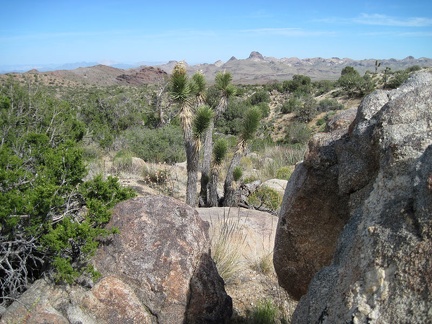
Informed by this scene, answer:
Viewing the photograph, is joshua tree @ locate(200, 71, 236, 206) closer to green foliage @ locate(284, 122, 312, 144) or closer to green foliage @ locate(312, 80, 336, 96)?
green foliage @ locate(284, 122, 312, 144)

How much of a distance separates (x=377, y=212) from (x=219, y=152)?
8517 mm

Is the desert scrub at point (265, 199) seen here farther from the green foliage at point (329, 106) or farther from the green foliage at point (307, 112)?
the green foliage at point (329, 106)

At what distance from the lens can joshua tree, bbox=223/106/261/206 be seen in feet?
33.6

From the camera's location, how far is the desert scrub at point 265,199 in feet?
31.7

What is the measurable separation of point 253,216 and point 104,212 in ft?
12.6

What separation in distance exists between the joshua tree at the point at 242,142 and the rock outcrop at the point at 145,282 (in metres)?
6.46

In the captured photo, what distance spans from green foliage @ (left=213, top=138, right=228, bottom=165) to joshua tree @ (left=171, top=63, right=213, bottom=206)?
2.16 ft

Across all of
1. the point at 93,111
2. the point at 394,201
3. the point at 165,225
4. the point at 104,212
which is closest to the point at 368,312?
the point at 394,201

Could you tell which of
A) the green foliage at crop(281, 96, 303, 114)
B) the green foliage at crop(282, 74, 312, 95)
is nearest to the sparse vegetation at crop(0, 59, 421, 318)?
the green foliage at crop(281, 96, 303, 114)

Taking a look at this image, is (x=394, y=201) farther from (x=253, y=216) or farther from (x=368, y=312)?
(x=253, y=216)

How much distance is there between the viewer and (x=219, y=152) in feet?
33.9

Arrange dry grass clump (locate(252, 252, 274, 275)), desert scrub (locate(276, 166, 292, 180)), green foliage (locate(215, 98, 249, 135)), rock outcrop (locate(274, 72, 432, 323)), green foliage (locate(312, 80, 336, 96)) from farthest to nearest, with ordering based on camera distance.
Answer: green foliage (locate(312, 80, 336, 96)) < green foliage (locate(215, 98, 249, 135)) < desert scrub (locate(276, 166, 292, 180)) < dry grass clump (locate(252, 252, 274, 275)) < rock outcrop (locate(274, 72, 432, 323))

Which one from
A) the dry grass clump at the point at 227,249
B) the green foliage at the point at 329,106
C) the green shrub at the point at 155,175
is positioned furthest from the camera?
the green foliage at the point at 329,106

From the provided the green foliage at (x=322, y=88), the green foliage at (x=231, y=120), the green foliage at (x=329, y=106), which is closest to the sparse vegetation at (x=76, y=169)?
the green foliage at (x=231, y=120)
